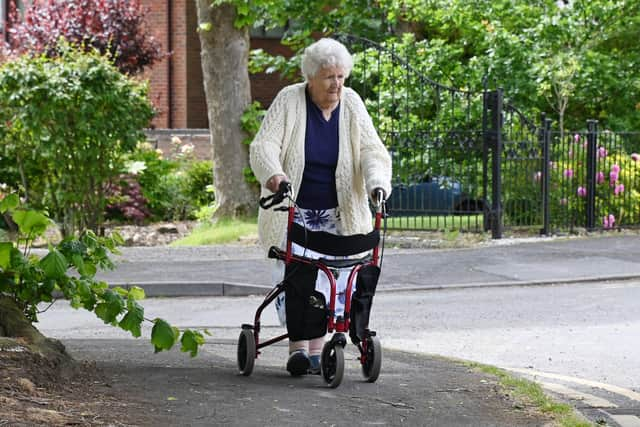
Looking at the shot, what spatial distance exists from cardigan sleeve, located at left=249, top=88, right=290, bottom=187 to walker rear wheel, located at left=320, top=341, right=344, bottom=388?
→ 3.23ft

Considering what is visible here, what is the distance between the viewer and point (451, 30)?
23.5m

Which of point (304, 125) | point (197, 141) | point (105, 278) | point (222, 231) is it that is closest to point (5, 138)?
point (222, 231)

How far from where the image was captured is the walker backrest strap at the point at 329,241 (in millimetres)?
6797

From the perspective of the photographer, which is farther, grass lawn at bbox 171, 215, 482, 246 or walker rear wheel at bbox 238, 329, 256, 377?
grass lawn at bbox 171, 215, 482, 246

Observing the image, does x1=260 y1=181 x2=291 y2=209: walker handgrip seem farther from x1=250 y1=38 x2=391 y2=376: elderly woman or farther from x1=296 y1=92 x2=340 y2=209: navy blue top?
x1=296 y1=92 x2=340 y2=209: navy blue top

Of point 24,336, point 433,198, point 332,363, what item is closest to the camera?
point 24,336

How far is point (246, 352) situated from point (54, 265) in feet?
4.38

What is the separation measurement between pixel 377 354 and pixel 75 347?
2359mm

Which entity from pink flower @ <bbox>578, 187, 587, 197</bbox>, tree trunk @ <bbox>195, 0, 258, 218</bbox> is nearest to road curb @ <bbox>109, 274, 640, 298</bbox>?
pink flower @ <bbox>578, 187, 587, 197</bbox>

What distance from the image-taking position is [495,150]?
54.7 feet

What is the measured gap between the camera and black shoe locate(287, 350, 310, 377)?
22.8 ft

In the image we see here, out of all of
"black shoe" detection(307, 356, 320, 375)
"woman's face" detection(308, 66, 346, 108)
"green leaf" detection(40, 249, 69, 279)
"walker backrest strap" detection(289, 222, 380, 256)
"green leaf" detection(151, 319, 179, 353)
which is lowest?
"black shoe" detection(307, 356, 320, 375)

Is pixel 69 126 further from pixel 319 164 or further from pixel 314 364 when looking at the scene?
pixel 314 364

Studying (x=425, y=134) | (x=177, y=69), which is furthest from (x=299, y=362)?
(x=177, y=69)
